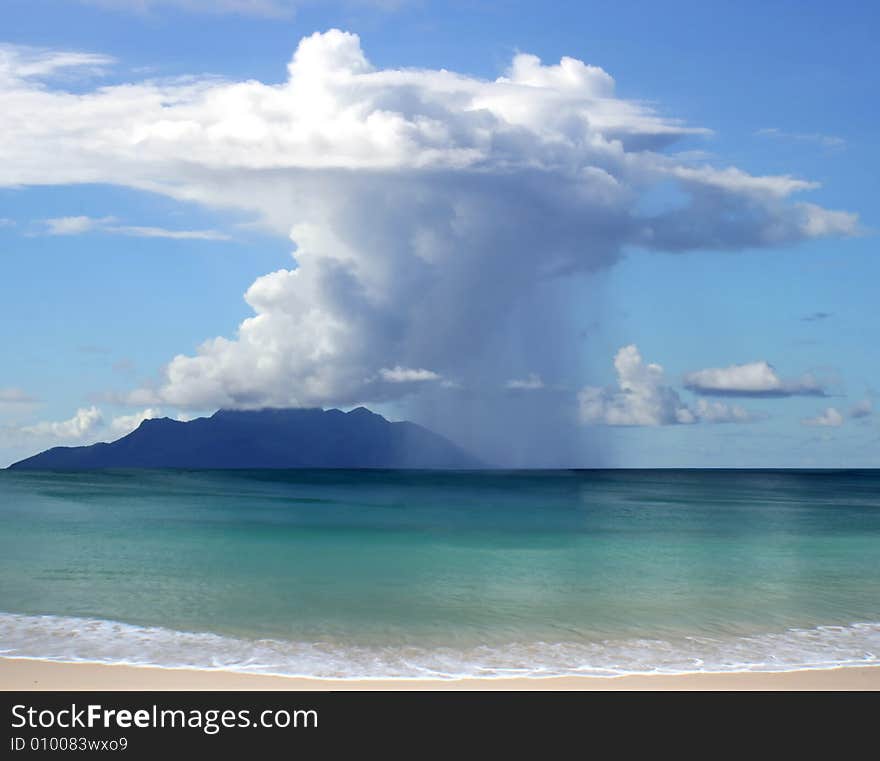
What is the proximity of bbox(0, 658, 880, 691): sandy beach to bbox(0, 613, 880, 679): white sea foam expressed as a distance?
352 millimetres

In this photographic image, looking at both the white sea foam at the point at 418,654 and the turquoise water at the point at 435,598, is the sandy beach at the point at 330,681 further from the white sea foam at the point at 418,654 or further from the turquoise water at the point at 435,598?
the turquoise water at the point at 435,598

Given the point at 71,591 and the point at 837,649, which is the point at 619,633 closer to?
the point at 837,649

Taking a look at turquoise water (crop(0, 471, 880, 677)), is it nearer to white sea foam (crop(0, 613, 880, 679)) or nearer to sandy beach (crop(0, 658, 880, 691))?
white sea foam (crop(0, 613, 880, 679))

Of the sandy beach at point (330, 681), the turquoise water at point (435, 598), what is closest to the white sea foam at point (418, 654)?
the turquoise water at point (435, 598)

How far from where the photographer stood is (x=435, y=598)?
59.8 feet

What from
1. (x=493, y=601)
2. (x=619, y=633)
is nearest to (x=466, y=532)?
(x=493, y=601)

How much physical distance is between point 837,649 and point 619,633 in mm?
3454

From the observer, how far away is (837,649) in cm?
1415

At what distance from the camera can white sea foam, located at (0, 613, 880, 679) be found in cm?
1226

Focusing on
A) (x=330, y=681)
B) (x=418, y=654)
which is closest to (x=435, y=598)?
(x=418, y=654)

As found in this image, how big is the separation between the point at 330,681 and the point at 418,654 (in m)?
2.08

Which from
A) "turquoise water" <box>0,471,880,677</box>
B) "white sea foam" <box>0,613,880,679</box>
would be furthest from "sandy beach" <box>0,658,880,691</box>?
"turquoise water" <box>0,471,880,677</box>

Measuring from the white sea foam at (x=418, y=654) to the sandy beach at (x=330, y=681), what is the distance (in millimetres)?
352

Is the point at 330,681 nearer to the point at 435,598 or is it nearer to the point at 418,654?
the point at 418,654
